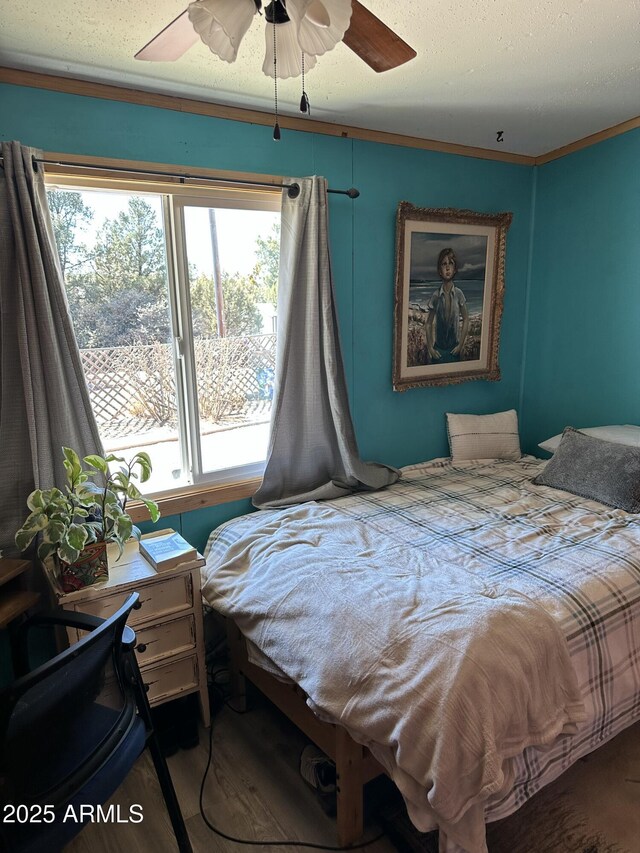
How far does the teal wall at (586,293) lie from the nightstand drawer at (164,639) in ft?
8.27

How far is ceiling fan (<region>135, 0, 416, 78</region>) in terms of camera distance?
111 cm

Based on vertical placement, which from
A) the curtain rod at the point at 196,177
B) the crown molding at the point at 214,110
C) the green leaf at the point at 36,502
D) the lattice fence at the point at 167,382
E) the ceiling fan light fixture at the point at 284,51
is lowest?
the green leaf at the point at 36,502

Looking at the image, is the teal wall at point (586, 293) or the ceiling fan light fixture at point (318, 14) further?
the teal wall at point (586, 293)

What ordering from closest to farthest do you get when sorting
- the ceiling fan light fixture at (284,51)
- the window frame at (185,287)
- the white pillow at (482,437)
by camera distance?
the ceiling fan light fixture at (284,51)
the window frame at (185,287)
the white pillow at (482,437)

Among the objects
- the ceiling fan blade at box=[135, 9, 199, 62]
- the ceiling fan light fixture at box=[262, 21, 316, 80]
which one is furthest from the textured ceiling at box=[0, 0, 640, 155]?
the ceiling fan light fixture at box=[262, 21, 316, 80]

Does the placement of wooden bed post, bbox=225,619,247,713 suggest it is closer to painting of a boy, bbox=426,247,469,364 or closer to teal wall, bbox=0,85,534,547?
teal wall, bbox=0,85,534,547

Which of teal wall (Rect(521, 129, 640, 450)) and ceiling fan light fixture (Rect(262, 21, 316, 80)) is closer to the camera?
ceiling fan light fixture (Rect(262, 21, 316, 80))

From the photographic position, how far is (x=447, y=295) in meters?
3.06

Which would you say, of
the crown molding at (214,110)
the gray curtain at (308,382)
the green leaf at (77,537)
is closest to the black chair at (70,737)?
the green leaf at (77,537)

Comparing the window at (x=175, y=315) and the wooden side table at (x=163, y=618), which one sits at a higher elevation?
the window at (x=175, y=315)

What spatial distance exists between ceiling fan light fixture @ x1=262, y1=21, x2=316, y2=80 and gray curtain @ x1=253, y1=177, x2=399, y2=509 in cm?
99

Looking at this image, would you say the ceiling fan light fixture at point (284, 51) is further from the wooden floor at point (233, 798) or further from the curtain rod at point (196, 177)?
the wooden floor at point (233, 798)

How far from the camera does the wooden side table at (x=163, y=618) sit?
71.8 inches

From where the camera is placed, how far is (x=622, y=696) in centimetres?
166
